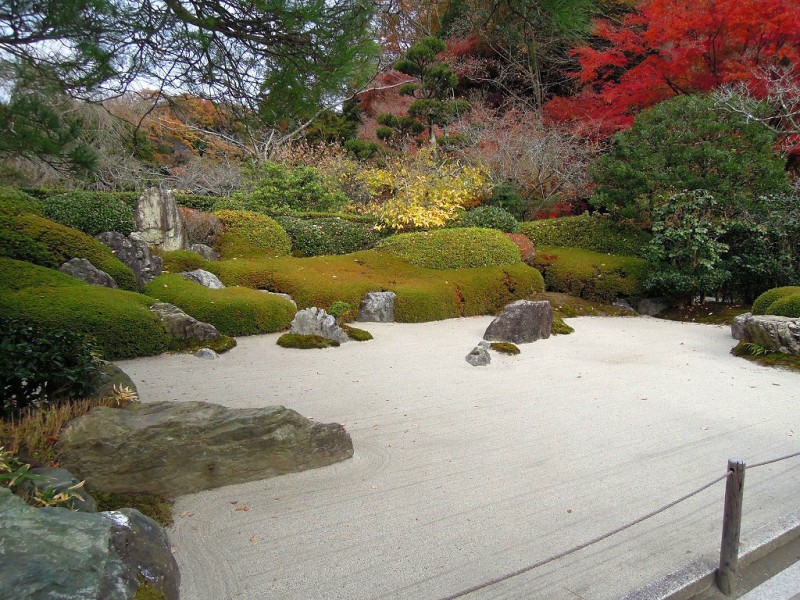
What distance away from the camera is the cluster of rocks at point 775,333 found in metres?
6.17

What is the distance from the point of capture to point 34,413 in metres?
2.99

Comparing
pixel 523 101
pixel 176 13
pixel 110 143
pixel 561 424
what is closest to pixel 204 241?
pixel 110 143

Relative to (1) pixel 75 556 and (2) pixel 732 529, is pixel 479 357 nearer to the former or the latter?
(2) pixel 732 529

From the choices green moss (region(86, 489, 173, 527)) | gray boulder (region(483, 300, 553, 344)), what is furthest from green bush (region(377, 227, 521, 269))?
green moss (region(86, 489, 173, 527))

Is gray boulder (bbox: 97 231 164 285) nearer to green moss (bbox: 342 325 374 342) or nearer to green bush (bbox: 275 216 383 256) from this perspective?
green moss (bbox: 342 325 374 342)

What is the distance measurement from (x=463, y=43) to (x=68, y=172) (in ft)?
53.8

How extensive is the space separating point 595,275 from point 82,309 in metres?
8.78

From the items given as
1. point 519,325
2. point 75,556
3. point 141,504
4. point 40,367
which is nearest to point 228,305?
point 40,367

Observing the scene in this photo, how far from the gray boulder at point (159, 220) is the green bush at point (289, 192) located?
141 inches

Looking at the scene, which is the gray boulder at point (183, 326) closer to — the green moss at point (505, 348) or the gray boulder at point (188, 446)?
the gray boulder at point (188, 446)

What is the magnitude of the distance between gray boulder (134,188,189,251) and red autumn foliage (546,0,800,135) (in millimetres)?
10735

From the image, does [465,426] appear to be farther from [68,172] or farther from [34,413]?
[68,172]

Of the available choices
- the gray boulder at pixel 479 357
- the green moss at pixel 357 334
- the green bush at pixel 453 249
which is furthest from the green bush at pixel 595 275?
the gray boulder at pixel 479 357

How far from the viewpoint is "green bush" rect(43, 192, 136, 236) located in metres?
8.69
